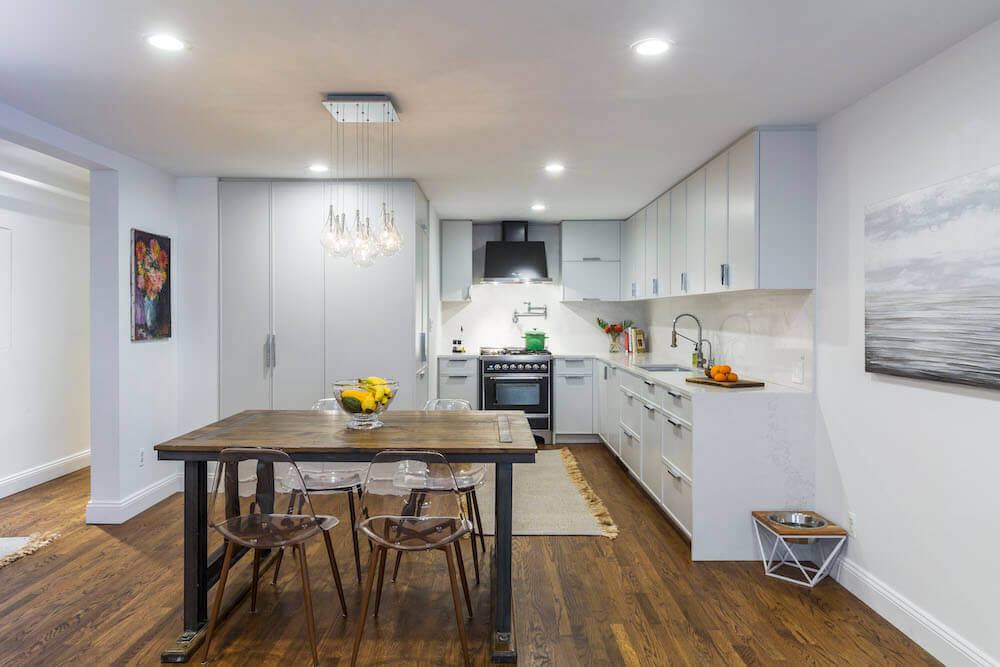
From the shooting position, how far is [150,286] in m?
4.43

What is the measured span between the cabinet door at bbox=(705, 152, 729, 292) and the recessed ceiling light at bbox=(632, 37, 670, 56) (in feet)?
5.26

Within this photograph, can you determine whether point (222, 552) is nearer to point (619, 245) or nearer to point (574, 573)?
point (574, 573)

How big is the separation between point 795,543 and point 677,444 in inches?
31.7

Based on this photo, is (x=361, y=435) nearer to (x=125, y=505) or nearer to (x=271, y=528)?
(x=271, y=528)

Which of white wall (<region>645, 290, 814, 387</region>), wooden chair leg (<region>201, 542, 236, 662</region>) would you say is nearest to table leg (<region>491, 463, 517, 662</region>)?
wooden chair leg (<region>201, 542, 236, 662</region>)

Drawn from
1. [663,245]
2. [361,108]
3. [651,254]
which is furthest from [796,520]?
[361,108]

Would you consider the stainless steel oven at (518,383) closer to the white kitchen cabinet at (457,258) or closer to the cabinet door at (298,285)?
the white kitchen cabinet at (457,258)

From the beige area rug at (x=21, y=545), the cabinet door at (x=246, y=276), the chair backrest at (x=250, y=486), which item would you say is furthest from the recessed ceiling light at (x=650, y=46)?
the beige area rug at (x=21, y=545)

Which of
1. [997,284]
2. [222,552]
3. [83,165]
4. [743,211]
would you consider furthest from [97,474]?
[997,284]

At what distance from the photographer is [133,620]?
276 cm

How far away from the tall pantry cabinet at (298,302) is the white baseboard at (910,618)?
10.1 ft

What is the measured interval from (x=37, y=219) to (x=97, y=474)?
7.66ft

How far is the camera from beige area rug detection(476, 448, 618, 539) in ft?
13.1

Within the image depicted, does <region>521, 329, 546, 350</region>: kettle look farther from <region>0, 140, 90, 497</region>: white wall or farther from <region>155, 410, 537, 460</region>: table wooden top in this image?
<region>0, 140, 90, 497</region>: white wall
